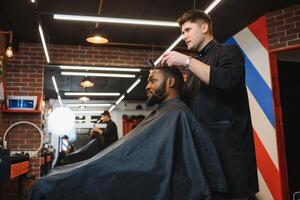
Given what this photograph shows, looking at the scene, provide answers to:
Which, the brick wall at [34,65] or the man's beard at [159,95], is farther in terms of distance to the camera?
the brick wall at [34,65]

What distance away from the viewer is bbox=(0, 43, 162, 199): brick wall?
17.7 ft

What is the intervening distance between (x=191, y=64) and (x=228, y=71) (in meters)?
0.17

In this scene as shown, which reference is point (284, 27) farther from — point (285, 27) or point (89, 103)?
point (89, 103)

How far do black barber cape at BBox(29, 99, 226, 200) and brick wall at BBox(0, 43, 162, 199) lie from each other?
441cm

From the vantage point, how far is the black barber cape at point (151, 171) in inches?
50.7

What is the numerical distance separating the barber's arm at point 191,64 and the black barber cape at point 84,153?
3.98 meters

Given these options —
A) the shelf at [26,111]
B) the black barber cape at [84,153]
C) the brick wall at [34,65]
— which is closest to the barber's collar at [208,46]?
the black barber cape at [84,153]

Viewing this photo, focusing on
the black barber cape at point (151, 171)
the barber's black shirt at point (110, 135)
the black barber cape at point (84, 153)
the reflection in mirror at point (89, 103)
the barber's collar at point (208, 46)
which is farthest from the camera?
the reflection in mirror at point (89, 103)

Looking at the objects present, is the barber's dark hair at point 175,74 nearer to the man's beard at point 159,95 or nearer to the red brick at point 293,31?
the man's beard at point 159,95

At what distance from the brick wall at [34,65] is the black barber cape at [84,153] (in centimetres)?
63

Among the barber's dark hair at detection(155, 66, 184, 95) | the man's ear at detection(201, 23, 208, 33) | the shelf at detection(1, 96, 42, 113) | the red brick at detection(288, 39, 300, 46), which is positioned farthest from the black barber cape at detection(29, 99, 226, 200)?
the shelf at detection(1, 96, 42, 113)

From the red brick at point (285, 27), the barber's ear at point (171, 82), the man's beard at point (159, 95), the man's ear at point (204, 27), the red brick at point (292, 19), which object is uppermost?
the red brick at point (292, 19)

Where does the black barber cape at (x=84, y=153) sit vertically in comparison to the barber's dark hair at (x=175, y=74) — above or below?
below

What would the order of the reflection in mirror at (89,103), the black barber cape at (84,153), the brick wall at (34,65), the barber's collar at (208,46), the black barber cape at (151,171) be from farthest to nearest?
the reflection in mirror at (89,103) → the brick wall at (34,65) → the black barber cape at (84,153) → the barber's collar at (208,46) → the black barber cape at (151,171)
